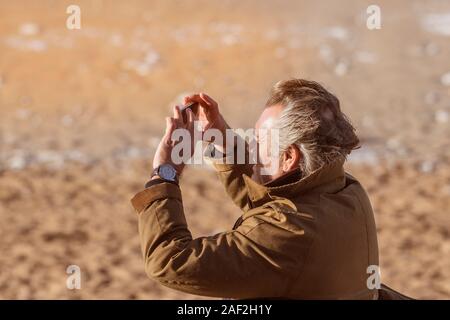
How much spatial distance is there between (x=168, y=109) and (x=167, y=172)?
8.84 meters

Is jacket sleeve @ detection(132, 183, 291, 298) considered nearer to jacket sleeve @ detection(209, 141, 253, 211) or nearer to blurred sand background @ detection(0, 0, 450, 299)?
jacket sleeve @ detection(209, 141, 253, 211)

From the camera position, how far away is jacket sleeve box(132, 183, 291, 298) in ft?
7.36

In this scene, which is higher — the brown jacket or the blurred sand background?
the blurred sand background

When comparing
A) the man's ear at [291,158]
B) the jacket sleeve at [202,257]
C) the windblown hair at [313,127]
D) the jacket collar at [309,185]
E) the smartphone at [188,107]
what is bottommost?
the jacket sleeve at [202,257]

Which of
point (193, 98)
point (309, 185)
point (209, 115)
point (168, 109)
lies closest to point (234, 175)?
point (209, 115)

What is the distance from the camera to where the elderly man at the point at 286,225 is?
2254 mm

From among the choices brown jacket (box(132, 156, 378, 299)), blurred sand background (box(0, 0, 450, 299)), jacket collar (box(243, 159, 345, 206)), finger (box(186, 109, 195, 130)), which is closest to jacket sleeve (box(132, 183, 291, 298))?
brown jacket (box(132, 156, 378, 299))

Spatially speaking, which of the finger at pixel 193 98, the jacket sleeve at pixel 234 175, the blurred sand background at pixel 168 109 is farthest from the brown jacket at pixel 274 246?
the blurred sand background at pixel 168 109

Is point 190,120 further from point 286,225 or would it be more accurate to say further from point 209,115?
point 286,225

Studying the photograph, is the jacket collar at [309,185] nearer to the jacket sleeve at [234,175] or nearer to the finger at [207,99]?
the finger at [207,99]

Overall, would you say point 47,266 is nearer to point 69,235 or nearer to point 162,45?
point 69,235

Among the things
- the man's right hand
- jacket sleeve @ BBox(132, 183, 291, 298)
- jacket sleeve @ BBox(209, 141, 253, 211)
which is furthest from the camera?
jacket sleeve @ BBox(209, 141, 253, 211)

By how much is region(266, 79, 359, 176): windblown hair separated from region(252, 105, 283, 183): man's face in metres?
0.03
